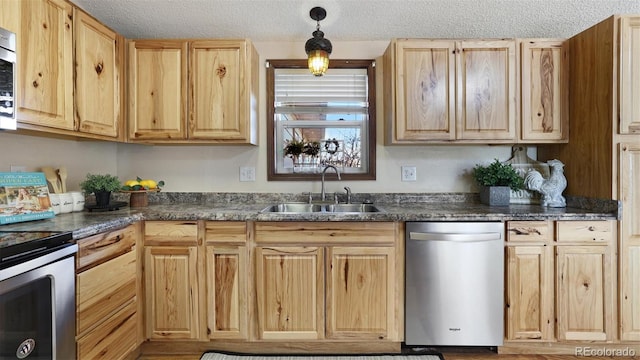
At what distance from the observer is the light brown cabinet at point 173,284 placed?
196cm

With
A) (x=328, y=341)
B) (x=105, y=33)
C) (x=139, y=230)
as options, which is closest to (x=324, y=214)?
(x=328, y=341)

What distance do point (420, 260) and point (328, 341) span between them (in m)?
0.77

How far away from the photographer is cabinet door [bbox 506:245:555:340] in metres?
1.92

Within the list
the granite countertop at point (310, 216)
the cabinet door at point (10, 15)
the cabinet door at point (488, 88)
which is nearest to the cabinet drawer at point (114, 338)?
the granite countertop at point (310, 216)

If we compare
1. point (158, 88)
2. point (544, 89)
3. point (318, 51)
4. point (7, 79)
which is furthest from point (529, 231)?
point (7, 79)

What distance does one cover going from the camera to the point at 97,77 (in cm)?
196

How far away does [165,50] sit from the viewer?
221 cm

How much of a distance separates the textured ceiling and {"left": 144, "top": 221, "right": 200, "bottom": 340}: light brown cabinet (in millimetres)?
1488

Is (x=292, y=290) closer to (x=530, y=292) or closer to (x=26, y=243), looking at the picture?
(x=26, y=243)

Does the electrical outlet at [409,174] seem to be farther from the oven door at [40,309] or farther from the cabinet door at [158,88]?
the oven door at [40,309]

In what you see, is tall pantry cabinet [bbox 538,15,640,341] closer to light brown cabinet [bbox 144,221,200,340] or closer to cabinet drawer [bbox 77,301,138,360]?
light brown cabinet [bbox 144,221,200,340]

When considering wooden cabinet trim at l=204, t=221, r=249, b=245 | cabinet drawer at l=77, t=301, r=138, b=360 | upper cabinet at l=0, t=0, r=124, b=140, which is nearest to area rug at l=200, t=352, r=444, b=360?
cabinet drawer at l=77, t=301, r=138, b=360

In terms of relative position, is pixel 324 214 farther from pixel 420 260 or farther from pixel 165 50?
pixel 165 50

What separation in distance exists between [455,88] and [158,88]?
211 centimetres
